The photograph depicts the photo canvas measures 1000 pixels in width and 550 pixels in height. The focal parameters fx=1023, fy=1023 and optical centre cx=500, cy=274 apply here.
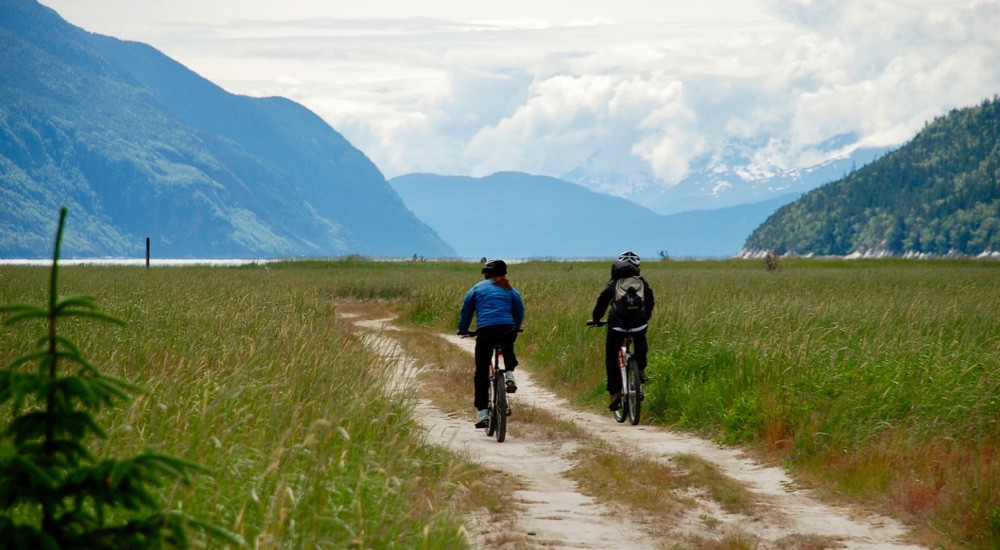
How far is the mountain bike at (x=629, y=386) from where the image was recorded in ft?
44.9

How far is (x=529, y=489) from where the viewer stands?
31.2 feet

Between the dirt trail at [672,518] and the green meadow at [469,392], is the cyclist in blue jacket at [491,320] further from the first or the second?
the green meadow at [469,392]

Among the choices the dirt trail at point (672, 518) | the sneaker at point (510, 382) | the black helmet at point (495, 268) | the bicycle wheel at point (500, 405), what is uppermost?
the black helmet at point (495, 268)

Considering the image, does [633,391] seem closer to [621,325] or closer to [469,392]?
[621,325]

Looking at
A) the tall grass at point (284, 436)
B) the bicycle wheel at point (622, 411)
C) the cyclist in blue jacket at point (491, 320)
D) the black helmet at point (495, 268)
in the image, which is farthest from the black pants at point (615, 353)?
the tall grass at point (284, 436)

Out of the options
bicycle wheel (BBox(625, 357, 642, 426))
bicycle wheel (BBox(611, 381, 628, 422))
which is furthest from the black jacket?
bicycle wheel (BBox(611, 381, 628, 422))

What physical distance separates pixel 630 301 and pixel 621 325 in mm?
491

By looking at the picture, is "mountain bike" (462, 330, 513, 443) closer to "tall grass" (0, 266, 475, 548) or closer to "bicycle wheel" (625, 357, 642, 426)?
"tall grass" (0, 266, 475, 548)

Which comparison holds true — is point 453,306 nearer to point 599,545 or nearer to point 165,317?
point 165,317

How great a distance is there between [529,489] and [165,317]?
28.2ft

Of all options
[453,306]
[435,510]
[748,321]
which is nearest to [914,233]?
[453,306]

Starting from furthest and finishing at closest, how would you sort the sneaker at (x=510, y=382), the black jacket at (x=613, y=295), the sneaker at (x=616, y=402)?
1. the sneaker at (x=616, y=402)
2. the black jacket at (x=613, y=295)
3. the sneaker at (x=510, y=382)

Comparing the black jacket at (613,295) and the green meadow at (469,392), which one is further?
the black jacket at (613,295)

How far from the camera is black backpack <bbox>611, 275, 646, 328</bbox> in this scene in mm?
13500
